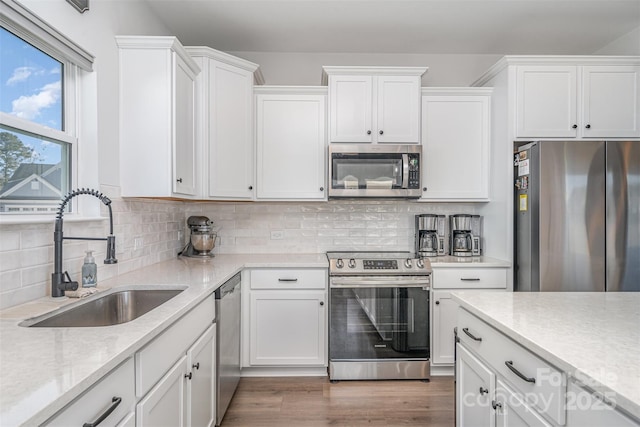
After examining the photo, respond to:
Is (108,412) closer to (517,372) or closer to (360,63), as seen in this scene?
(517,372)

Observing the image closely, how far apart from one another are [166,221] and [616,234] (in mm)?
3211

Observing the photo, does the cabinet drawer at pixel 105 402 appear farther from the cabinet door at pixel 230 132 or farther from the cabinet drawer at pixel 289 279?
the cabinet door at pixel 230 132

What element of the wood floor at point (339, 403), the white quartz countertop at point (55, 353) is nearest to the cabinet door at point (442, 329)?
the wood floor at point (339, 403)

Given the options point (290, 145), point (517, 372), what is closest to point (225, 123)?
point (290, 145)

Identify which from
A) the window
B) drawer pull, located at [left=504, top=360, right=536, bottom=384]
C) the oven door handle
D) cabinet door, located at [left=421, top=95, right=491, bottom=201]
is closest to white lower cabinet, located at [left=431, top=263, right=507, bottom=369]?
the oven door handle

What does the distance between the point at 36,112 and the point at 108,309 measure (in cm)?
95

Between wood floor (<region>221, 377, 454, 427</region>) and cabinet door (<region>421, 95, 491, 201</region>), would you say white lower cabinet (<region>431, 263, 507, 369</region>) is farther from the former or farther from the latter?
cabinet door (<region>421, 95, 491, 201</region>)

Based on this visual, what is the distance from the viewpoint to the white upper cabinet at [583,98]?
2.76 m

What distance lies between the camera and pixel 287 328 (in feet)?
8.80

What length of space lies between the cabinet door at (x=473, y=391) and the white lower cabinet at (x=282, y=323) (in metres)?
1.28

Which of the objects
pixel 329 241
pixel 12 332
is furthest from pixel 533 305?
pixel 329 241

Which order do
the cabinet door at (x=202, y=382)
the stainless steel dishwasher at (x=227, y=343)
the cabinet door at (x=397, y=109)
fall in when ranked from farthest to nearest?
the cabinet door at (x=397, y=109) → the stainless steel dishwasher at (x=227, y=343) → the cabinet door at (x=202, y=382)

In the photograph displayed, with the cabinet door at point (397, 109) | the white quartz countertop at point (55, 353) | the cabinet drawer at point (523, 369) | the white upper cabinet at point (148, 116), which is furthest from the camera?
the cabinet door at point (397, 109)

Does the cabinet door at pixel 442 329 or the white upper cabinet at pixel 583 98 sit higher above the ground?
the white upper cabinet at pixel 583 98
